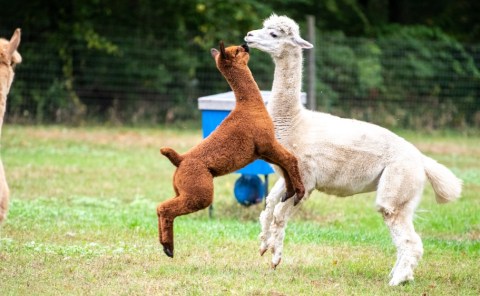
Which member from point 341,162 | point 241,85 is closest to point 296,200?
point 341,162

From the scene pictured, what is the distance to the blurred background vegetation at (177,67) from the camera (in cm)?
1812

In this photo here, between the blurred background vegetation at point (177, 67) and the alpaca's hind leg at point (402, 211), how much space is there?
40.0ft

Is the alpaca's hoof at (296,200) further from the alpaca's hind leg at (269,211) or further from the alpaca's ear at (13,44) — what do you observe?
the alpaca's ear at (13,44)

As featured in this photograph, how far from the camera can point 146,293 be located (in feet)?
17.7

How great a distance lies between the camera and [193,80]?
62.1 feet

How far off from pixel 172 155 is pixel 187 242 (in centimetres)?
213

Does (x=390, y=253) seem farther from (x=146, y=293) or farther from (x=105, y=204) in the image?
(x=105, y=204)

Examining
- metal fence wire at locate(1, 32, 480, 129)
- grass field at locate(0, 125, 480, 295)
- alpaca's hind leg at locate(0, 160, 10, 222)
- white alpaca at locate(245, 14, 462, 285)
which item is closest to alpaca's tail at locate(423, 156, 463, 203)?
white alpaca at locate(245, 14, 462, 285)

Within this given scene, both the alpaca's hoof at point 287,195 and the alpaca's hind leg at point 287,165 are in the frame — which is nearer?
the alpaca's hind leg at point 287,165

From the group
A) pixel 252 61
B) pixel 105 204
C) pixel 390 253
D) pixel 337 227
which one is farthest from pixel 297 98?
pixel 252 61

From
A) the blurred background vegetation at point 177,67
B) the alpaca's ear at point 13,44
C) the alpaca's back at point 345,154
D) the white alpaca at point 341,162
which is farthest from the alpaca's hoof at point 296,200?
the blurred background vegetation at point 177,67

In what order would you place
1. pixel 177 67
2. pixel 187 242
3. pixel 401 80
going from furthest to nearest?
pixel 401 80 < pixel 177 67 < pixel 187 242

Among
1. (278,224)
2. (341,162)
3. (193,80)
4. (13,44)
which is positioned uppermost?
(13,44)

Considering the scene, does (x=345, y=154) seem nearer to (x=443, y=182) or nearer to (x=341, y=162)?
(x=341, y=162)
